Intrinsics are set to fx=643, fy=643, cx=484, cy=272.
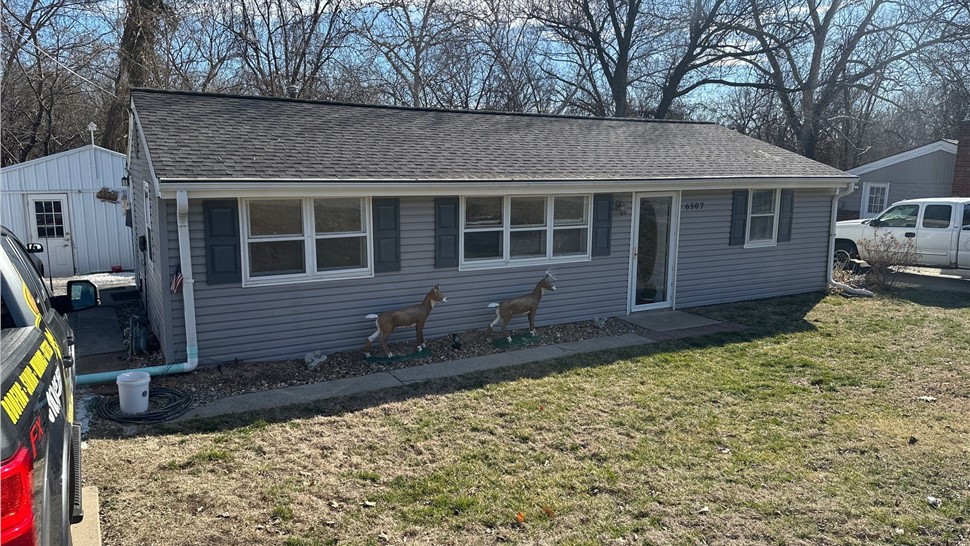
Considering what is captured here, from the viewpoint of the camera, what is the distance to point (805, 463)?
204 inches

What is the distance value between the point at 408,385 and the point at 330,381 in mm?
917

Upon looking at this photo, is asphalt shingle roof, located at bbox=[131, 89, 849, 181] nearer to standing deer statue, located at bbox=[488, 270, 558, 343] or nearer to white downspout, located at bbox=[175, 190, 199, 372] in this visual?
white downspout, located at bbox=[175, 190, 199, 372]

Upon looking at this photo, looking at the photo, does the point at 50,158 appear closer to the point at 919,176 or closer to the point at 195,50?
the point at 195,50

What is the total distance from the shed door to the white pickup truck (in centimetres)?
1796

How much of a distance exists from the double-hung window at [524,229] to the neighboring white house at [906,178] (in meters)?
16.3

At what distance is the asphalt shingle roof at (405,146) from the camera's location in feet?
25.4

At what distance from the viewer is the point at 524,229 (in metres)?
9.43

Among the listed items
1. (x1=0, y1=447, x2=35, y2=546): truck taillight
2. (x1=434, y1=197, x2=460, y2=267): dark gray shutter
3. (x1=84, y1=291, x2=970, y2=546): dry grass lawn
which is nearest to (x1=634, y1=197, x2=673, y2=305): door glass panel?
(x1=84, y1=291, x2=970, y2=546): dry grass lawn

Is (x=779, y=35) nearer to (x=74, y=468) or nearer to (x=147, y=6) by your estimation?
(x=147, y=6)

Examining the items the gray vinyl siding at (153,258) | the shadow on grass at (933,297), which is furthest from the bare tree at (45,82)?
the shadow on grass at (933,297)

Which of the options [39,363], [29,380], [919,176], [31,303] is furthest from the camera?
[919,176]

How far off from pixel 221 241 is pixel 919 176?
22.3 metres

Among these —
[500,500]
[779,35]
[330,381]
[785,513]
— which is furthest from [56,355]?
[779,35]

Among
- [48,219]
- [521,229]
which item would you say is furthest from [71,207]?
[521,229]
